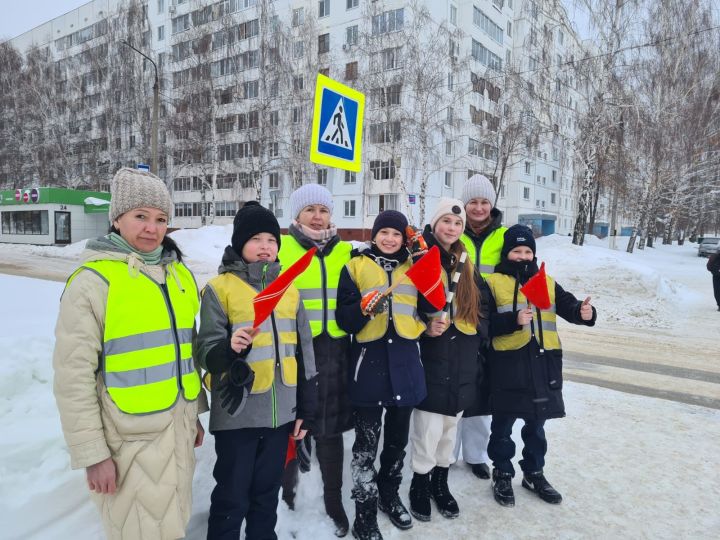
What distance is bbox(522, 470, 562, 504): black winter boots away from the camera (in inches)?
117

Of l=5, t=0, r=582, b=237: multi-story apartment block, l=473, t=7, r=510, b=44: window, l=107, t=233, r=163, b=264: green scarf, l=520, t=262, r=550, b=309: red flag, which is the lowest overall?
l=520, t=262, r=550, b=309: red flag

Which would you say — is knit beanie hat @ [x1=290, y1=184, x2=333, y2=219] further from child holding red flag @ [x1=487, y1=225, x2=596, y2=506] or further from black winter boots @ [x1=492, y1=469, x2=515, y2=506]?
black winter boots @ [x1=492, y1=469, x2=515, y2=506]

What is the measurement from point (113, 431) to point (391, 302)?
60.4 inches

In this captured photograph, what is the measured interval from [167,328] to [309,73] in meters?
26.5

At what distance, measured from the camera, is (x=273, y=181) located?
33.2 metres

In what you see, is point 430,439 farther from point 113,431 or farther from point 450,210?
point 113,431

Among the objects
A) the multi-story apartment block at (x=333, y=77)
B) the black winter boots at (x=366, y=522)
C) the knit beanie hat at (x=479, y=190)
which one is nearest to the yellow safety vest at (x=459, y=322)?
the knit beanie hat at (x=479, y=190)

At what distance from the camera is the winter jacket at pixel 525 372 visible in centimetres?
294

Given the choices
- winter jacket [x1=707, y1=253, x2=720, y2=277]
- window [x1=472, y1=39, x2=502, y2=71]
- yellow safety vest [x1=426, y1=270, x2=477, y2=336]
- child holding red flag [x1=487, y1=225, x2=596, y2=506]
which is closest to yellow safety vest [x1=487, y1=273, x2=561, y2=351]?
child holding red flag [x1=487, y1=225, x2=596, y2=506]

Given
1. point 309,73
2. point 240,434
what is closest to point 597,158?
point 309,73

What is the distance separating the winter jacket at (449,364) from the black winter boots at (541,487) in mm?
777

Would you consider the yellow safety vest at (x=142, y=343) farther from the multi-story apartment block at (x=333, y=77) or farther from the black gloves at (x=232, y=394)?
the multi-story apartment block at (x=333, y=77)

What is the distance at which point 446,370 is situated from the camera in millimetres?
2791

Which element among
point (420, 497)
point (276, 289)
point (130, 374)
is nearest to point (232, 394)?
point (130, 374)
